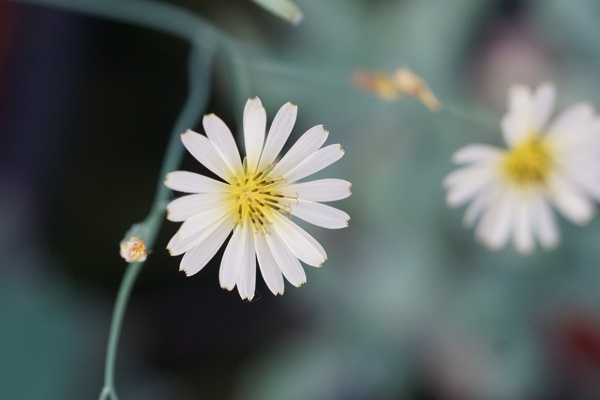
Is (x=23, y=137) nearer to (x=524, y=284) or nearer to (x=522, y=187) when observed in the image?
(x=522, y=187)

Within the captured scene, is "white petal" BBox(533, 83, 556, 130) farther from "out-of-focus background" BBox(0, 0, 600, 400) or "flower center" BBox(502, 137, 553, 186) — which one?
"out-of-focus background" BBox(0, 0, 600, 400)

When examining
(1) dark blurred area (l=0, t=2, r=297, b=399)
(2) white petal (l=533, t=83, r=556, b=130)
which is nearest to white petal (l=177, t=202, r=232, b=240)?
(2) white petal (l=533, t=83, r=556, b=130)

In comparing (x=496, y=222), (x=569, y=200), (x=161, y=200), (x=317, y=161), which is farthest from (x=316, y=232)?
(x=317, y=161)

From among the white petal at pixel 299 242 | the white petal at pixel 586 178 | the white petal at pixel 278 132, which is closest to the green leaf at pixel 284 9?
the white petal at pixel 278 132

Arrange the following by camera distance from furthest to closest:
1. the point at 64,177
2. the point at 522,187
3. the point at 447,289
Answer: the point at 64,177 → the point at 447,289 → the point at 522,187

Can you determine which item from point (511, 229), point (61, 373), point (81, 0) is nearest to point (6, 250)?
point (61, 373)

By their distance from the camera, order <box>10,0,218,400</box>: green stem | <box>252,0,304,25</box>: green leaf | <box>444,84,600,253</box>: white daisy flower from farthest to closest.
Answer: <box>444,84,600,253</box>: white daisy flower < <box>10,0,218,400</box>: green stem < <box>252,0,304,25</box>: green leaf

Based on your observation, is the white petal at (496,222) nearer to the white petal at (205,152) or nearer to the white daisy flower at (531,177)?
the white daisy flower at (531,177)

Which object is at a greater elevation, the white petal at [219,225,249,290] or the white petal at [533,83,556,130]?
the white petal at [533,83,556,130]
